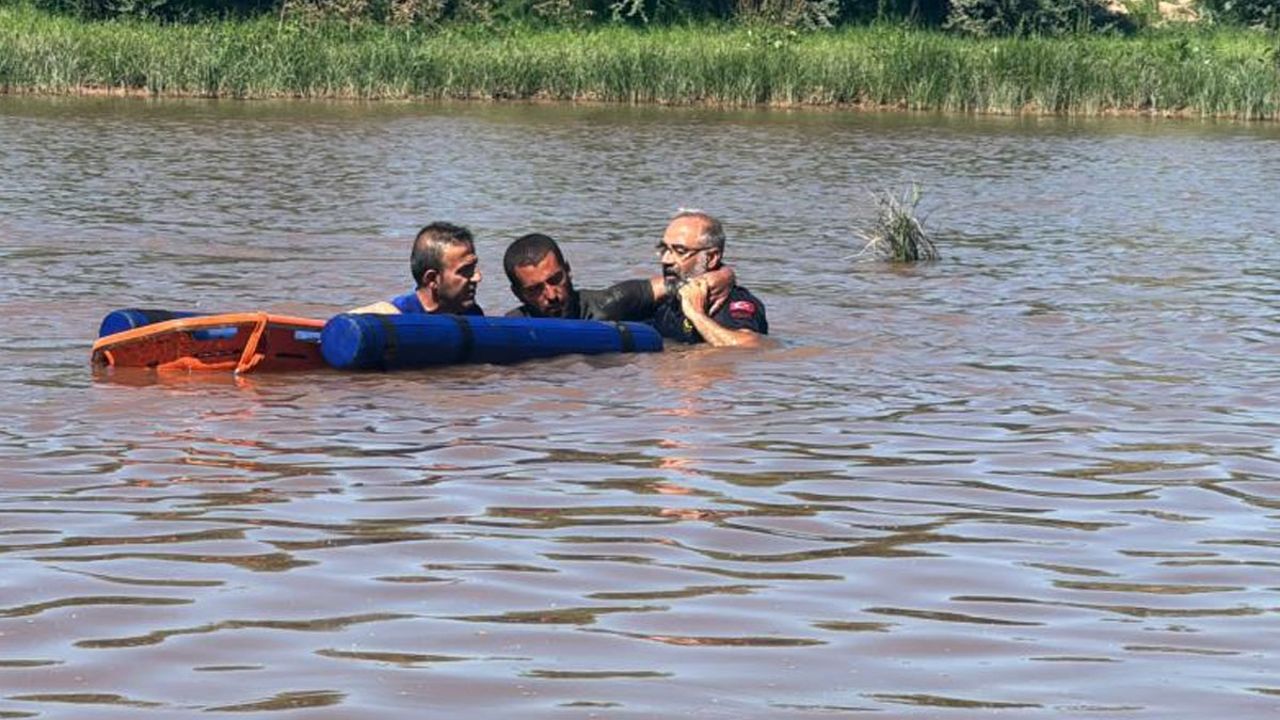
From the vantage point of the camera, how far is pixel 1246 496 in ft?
26.6

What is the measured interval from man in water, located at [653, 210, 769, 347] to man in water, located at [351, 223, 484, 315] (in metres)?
0.95

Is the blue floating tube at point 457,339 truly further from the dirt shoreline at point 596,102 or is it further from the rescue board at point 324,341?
the dirt shoreline at point 596,102

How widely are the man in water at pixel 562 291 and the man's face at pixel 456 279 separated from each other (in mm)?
176

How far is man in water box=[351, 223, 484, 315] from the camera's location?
11.1m

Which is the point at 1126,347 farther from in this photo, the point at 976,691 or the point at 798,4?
the point at 798,4

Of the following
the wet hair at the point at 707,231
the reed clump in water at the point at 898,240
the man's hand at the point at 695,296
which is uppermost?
the wet hair at the point at 707,231

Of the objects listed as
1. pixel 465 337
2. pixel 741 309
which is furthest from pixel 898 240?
pixel 465 337

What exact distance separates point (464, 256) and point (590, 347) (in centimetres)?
74

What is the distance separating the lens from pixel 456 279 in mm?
11273

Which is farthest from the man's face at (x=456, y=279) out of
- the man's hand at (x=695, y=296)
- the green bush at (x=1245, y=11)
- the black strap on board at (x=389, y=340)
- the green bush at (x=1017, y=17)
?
the green bush at (x=1245, y=11)

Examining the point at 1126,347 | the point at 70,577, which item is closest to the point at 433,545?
the point at 70,577

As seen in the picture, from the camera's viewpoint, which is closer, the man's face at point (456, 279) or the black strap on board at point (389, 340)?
the black strap on board at point (389, 340)

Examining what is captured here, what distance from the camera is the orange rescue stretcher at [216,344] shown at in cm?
1074

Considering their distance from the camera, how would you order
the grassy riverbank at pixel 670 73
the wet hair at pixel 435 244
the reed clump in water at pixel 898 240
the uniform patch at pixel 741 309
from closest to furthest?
the wet hair at pixel 435 244
the uniform patch at pixel 741 309
the reed clump in water at pixel 898 240
the grassy riverbank at pixel 670 73
